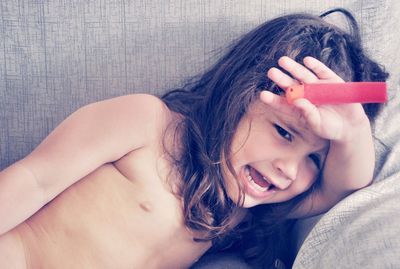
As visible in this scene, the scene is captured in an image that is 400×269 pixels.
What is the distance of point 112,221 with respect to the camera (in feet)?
2.91

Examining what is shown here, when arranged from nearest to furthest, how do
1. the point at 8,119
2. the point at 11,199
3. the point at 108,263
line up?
the point at 11,199
the point at 108,263
the point at 8,119

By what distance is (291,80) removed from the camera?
0.80m

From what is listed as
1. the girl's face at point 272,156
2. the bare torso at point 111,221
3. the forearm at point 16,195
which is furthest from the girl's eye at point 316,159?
the forearm at point 16,195

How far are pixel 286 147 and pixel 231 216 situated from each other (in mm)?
187

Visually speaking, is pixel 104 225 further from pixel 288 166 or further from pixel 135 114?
pixel 288 166

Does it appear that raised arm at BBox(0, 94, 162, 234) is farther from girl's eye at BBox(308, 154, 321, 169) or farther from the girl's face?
girl's eye at BBox(308, 154, 321, 169)

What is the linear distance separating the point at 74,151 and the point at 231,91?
0.29m

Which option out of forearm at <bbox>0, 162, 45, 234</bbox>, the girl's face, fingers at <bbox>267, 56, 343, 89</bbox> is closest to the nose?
the girl's face

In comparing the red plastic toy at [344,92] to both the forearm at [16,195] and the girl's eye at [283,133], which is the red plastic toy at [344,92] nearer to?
the girl's eye at [283,133]

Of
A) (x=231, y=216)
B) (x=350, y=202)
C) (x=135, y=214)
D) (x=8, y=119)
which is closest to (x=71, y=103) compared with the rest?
(x=8, y=119)

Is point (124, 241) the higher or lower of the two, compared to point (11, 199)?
lower

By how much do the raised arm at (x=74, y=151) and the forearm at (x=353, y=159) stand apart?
318 mm

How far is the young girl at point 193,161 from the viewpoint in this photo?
83 centimetres

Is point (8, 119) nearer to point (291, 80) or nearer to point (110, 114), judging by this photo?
point (110, 114)
